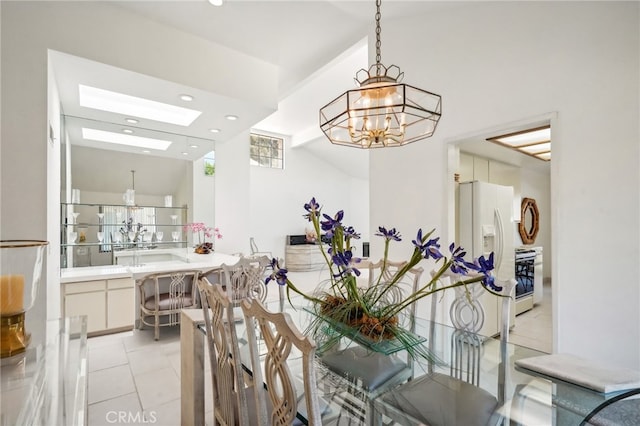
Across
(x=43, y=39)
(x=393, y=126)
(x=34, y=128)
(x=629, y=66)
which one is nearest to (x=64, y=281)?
(x=34, y=128)

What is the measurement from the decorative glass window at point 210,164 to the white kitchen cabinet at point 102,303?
2.14m

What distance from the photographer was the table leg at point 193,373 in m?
1.79

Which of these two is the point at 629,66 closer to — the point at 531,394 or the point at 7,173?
the point at 531,394

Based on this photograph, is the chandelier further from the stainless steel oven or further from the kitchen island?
the stainless steel oven

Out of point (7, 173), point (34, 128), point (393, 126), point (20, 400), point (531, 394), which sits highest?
point (34, 128)

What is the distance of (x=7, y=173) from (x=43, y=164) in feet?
0.74

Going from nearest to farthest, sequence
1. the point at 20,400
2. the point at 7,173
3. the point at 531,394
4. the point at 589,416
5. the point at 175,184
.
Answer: the point at 20,400 → the point at 589,416 → the point at 531,394 → the point at 7,173 → the point at 175,184

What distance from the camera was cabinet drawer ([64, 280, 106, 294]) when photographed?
3.27 m

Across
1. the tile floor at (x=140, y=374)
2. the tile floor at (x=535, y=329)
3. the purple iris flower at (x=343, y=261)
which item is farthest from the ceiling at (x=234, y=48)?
the purple iris flower at (x=343, y=261)

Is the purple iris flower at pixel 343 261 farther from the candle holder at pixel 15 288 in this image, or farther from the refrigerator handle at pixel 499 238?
the refrigerator handle at pixel 499 238

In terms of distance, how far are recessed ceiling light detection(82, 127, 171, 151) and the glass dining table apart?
11.3ft

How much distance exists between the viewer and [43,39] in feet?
8.46

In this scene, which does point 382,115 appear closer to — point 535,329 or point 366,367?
point 366,367

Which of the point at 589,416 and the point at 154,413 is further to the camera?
the point at 154,413
